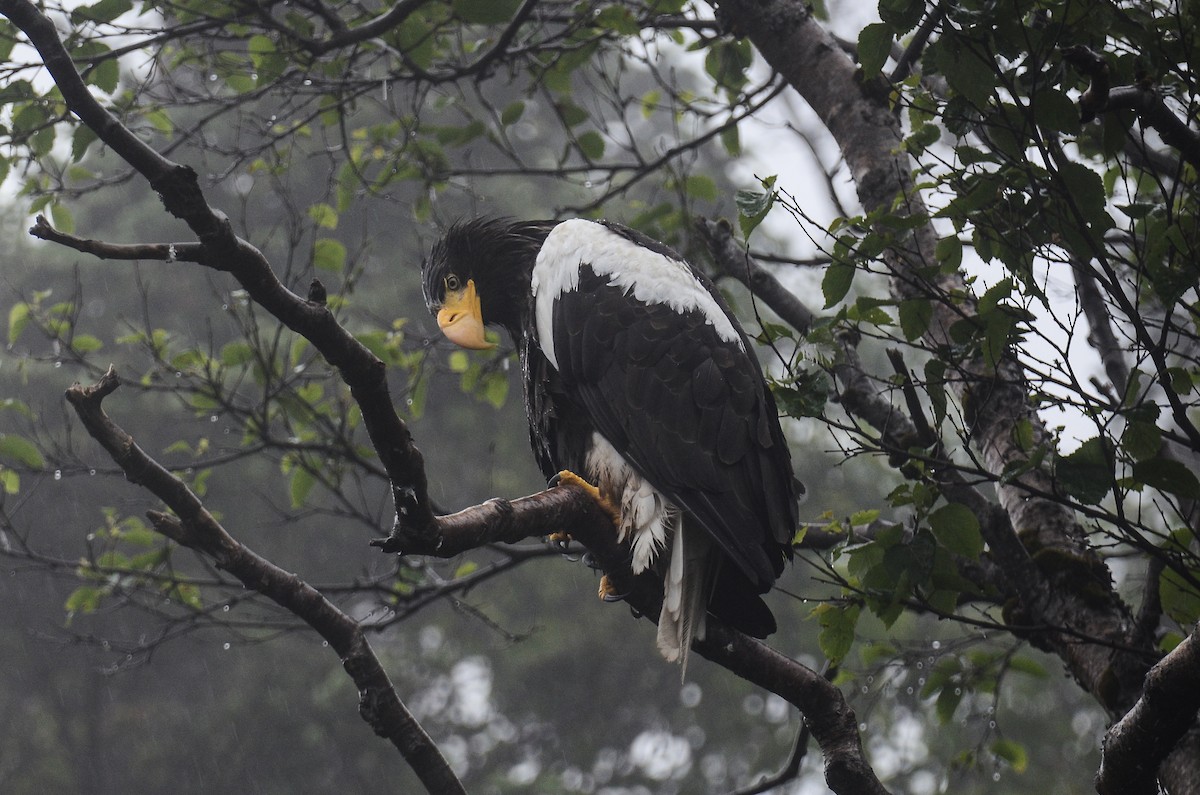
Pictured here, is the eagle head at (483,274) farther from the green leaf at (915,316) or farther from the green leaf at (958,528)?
the green leaf at (958,528)

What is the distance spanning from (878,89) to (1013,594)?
1.39 m

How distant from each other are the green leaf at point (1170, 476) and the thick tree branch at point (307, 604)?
1.36 m

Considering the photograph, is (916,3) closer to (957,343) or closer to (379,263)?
(957,343)

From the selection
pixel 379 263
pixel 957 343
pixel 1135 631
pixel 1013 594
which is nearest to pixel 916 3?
pixel 957 343

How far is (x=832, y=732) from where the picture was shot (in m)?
1.95

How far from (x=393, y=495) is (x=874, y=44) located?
1084mm

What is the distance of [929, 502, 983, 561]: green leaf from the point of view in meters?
1.84

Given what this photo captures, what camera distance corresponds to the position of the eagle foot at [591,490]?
2.23m

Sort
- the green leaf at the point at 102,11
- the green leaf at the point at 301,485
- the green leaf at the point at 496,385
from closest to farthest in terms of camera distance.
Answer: the green leaf at the point at 102,11
the green leaf at the point at 301,485
the green leaf at the point at 496,385

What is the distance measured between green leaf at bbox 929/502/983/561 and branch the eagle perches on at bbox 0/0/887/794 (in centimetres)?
37

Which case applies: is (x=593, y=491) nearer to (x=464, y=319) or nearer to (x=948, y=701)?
(x=464, y=319)

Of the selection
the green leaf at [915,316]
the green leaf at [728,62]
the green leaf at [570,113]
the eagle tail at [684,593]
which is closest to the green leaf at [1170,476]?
the green leaf at [915,316]

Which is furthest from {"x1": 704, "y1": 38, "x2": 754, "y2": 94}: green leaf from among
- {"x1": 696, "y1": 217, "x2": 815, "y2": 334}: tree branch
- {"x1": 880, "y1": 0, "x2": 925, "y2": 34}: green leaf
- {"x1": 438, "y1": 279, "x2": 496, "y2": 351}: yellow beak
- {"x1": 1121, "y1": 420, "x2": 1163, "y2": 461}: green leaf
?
{"x1": 1121, "y1": 420, "x2": 1163, "y2": 461}: green leaf

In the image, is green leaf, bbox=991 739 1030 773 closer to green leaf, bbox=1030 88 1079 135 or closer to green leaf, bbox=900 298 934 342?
green leaf, bbox=900 298 934 342
